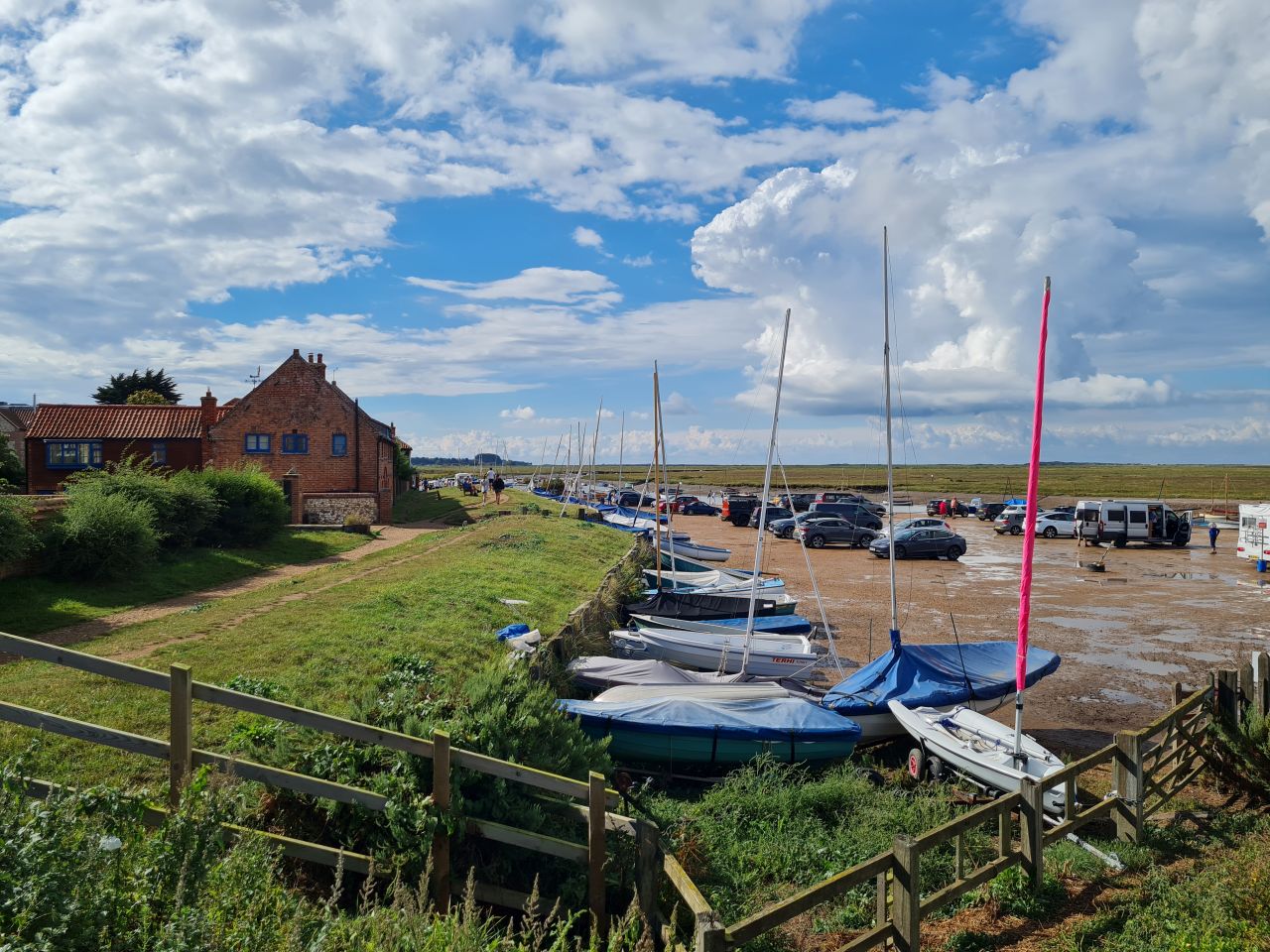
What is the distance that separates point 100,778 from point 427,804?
343 centimetres

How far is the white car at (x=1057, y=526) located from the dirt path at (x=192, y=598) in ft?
133

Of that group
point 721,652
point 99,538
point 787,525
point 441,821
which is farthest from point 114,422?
point 441,821

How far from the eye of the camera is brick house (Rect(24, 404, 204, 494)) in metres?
39.6

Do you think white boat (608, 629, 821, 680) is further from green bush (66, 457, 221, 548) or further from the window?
the window

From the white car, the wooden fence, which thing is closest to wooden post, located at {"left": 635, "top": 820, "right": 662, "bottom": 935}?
the wooden fence

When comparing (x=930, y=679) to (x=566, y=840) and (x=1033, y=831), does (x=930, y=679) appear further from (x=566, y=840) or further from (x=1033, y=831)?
(x=566, y=840)

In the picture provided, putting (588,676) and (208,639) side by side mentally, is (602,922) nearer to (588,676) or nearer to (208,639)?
(588,676)

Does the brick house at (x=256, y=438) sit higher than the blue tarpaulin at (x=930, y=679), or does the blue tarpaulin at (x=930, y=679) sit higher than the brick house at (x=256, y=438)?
the brick house at (x=256, y=438)

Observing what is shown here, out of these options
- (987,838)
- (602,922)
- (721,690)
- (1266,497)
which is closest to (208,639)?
(721,690)

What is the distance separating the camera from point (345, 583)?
66.8ft

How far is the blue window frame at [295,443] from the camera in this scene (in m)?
41.3

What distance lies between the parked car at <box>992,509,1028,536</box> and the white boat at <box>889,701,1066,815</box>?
153ft

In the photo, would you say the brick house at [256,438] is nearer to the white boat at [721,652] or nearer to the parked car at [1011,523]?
the white boat at [721,652]

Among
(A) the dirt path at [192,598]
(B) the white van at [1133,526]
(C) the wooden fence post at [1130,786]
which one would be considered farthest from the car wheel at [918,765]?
(B) the white van at [1133,526]
